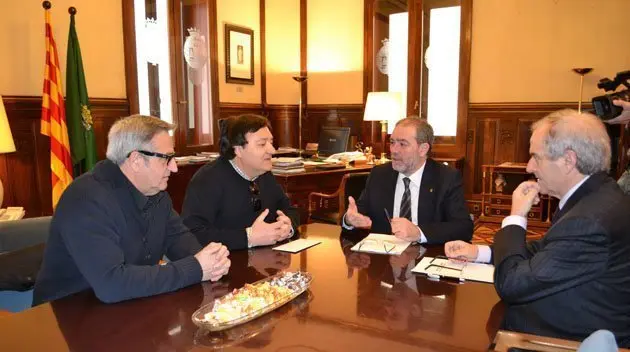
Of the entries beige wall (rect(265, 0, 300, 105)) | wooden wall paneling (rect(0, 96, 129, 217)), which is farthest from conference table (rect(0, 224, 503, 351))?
beige wall (rect(265, 0, 300, 105))

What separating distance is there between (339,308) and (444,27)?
17.3 ft

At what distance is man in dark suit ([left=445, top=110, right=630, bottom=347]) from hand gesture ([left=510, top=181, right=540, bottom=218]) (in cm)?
10

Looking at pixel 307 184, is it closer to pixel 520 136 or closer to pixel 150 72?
pixel 150 72

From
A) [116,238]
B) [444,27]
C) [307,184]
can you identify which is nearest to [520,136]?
[444,27]

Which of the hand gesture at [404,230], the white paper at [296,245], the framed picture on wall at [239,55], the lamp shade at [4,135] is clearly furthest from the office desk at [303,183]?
the hand gesture at [404,230]

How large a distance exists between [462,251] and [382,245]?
362 mm

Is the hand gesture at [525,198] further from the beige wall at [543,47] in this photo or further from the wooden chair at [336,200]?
the beige wall at [543,47]

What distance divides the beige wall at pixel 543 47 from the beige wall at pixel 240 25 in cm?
270

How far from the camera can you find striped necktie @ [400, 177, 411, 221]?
250 centimetres

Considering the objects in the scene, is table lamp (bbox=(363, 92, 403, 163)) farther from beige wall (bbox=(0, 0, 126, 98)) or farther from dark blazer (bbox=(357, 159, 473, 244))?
dark blazer (bbox=(357, 159, 473, 244))

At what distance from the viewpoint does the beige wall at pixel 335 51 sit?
6.48 m

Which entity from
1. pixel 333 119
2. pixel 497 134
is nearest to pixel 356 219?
pixel 497 134

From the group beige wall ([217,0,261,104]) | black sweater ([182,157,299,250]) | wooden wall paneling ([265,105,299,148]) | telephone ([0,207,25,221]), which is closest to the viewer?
black sweater ([182,157,299,250])

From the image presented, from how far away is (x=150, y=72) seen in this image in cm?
518
